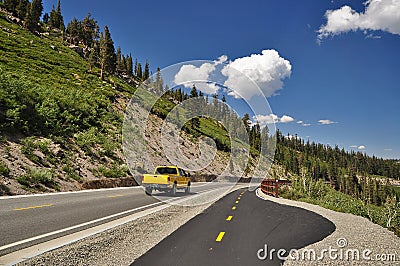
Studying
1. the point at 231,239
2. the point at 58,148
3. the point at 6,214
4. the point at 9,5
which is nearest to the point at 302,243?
the point at 231,239

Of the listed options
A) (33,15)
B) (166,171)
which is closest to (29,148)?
(166,171)

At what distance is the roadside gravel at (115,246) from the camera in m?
6.11

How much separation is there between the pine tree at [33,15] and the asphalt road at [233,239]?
100193 mm

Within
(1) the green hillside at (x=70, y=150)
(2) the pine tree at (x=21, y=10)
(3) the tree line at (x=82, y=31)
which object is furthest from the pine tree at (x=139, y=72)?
(1) the green hillside at (x=70, y=150)

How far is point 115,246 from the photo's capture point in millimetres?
7398

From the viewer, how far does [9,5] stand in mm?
98375

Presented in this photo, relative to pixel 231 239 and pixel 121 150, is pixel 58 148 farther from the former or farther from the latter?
pixel 231 239

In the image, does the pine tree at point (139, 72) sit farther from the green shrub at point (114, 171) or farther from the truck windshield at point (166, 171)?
the truck windshield at point (166, 171)

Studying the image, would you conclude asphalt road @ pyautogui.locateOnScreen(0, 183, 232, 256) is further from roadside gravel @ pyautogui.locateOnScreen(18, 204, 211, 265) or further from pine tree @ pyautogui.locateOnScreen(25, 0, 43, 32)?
pine tree @ pyautogui.locateOnScreen(25, 0, 43, 32)

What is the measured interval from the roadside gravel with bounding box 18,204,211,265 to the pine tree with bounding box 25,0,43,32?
100131mm

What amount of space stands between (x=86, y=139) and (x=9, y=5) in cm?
9071

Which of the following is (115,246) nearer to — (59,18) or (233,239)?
(233,239)

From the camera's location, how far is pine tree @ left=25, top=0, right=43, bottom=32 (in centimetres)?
9166

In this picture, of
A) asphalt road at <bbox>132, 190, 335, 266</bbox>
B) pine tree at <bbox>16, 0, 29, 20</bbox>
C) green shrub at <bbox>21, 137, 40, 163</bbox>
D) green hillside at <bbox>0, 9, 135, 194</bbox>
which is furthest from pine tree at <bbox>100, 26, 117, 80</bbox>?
asphalt road at <bbox>132, 190, 335, 266</bbox>
